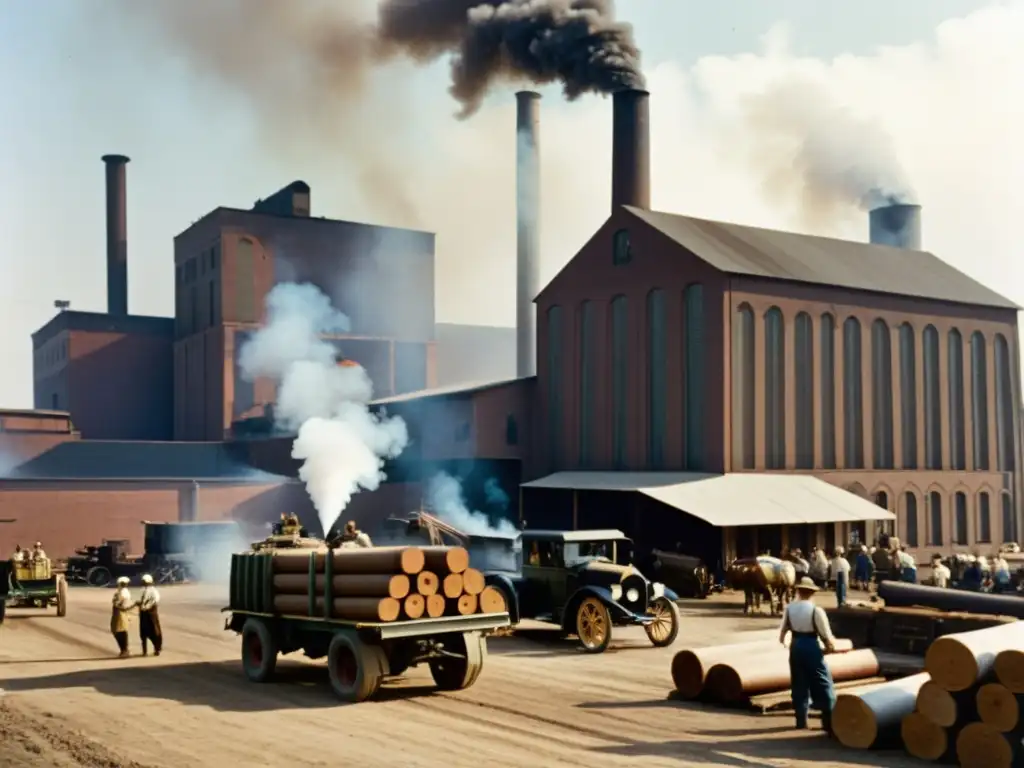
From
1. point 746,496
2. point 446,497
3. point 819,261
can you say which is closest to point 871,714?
point 746,496

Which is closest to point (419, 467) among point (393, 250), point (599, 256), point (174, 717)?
point (599, 256)

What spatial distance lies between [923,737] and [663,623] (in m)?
9.70

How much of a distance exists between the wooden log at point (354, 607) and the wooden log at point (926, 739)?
267 inches

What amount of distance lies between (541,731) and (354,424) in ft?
119

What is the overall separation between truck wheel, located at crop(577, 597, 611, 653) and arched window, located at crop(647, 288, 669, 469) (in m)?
20.0

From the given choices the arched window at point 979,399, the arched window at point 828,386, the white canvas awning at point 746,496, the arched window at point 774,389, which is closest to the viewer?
the white canvas awning at point 746,496

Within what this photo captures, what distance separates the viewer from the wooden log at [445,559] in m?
16.8

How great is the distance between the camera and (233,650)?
22.3 metres

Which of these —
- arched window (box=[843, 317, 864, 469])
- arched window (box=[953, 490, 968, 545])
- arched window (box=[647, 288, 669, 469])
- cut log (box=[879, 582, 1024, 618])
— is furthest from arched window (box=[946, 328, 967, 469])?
cut log (box=[879, 582, 1024, 618])

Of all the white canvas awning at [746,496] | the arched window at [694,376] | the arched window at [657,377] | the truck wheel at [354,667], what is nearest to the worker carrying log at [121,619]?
the truck wheel at [354,667]

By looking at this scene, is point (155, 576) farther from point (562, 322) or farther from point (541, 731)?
point (541, 731)

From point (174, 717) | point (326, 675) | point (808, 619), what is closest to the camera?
point (808, 619)

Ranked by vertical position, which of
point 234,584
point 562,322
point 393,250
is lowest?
point 234,584

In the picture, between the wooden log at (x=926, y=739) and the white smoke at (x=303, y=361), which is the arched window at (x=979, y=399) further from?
the wooden log at (x=926, y=739)
